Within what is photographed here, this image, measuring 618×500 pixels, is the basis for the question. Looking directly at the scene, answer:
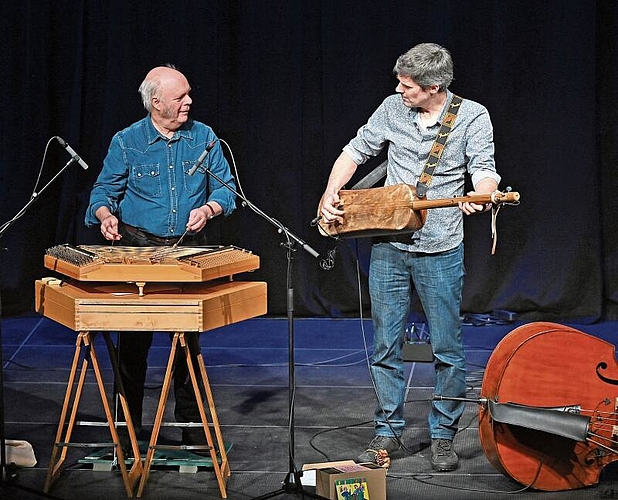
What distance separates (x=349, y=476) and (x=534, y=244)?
400cm

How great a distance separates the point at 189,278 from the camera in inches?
152

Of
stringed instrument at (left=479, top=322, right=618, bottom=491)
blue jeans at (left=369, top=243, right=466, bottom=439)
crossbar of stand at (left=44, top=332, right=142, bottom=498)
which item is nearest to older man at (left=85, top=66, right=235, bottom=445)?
crossbar of stand at (left=44, top=332, right=142, bottom=498)

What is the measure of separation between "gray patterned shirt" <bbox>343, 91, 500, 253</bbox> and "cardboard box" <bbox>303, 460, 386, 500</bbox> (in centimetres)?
91

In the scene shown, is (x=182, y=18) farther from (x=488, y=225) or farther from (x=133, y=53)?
(x=488, y=225)

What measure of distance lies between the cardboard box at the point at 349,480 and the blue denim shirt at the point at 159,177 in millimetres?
1235

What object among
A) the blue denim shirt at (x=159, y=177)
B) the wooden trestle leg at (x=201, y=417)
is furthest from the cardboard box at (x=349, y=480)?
the blue denim shirt at (x=159, y=177)

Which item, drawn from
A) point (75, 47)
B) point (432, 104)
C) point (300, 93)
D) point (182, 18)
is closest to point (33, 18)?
point (75, 47)

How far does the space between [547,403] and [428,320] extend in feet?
2.07

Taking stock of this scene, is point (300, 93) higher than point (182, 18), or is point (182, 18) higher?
point (182, 18)

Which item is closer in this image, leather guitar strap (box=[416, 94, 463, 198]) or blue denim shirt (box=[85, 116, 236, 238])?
leather guitar strap (box=[416, 94, 463, 198])

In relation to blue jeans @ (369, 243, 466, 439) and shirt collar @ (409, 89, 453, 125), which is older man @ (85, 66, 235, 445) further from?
shirt collar @ (409, 89, 453, 125)

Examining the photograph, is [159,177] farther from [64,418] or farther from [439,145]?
[439,145]

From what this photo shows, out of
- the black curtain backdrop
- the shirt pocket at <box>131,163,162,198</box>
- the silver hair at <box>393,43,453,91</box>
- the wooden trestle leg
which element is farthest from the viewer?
the black curtain backdrop

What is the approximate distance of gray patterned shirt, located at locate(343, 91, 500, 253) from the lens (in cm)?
421
